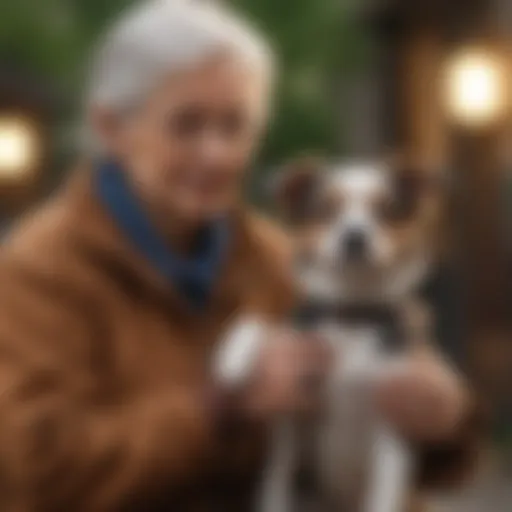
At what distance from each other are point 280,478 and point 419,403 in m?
0.10

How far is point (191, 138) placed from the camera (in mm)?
794

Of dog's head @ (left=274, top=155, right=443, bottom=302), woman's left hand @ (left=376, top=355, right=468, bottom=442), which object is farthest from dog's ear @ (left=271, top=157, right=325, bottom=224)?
woman's left hand @ (left=376, top=355, right=468, bottom=442)

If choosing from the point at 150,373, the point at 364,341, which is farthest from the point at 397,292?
the point at 150,373

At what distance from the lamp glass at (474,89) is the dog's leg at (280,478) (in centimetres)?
31

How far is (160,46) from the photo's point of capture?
0.78 metres

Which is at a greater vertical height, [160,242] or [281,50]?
[281,50]

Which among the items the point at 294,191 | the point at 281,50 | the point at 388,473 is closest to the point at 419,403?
the point at 388,473

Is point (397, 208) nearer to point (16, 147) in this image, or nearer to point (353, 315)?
point (353, 315)

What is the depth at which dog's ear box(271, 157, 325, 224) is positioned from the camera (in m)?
0.81

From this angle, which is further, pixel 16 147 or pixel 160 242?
pixel 16 147

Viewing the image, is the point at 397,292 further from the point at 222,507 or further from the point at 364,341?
the point at 222,507

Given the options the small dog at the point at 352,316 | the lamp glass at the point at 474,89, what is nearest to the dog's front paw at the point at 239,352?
the small dog at the point at 352,316

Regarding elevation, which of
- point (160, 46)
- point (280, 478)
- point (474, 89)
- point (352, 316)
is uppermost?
point (474, 89)

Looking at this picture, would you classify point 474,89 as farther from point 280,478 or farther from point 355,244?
point 280,478
